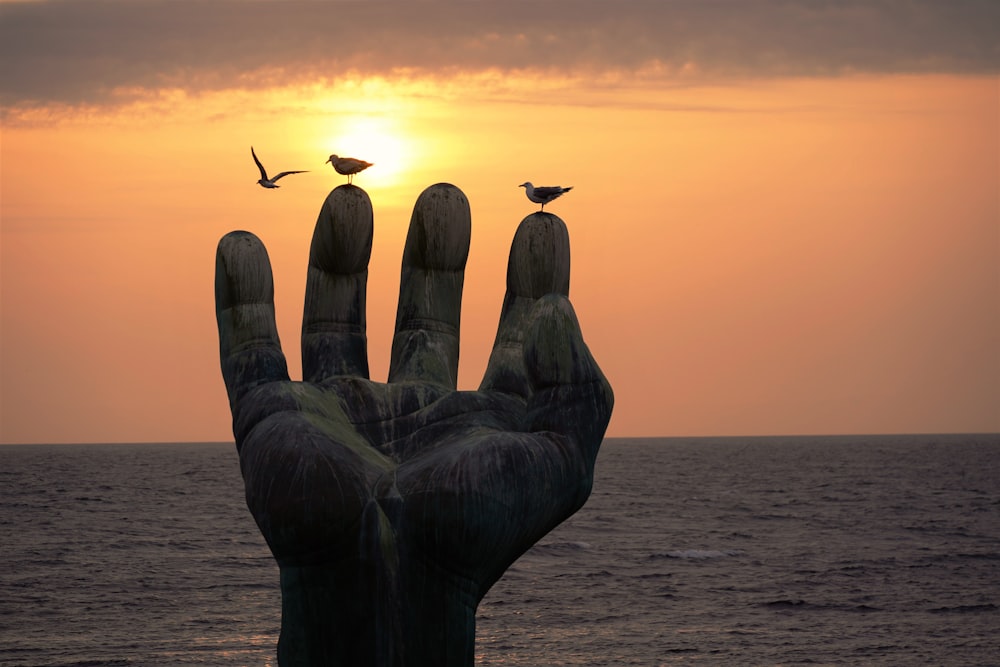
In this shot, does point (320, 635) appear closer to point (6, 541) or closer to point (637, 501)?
point (6, 541)

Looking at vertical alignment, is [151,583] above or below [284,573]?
below

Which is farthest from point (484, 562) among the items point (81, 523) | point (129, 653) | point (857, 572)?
point (81, 523)

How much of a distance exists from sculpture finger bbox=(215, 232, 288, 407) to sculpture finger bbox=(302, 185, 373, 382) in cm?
35

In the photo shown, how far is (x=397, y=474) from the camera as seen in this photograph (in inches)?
360

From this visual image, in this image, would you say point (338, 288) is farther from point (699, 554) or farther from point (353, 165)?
point (699, 554)

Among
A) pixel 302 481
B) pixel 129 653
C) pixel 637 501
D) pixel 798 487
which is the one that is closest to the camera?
pixel 302 481

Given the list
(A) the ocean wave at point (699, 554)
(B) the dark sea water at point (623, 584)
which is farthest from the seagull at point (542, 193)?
(A) the ocean wave at point (699, 554)

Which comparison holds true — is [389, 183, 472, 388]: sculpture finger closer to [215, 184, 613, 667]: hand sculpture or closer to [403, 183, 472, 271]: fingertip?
[403, 183, 472, 271]: fingertip

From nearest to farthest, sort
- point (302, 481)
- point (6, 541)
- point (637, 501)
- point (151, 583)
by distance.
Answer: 1. point (302, 481)
2. point (151, 583)
3. point (6, 541)
4. point (637, 501)

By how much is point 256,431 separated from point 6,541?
73.2 m

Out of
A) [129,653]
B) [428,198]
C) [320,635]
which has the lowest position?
[129,653]

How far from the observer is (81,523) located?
88688 mm

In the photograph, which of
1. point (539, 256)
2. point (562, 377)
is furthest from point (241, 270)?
point (562, 377)

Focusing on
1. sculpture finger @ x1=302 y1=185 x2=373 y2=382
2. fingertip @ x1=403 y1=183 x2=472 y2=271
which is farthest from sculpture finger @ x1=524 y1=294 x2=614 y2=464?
sculpture finger @ x1=302 y1=185 x2=373 y2=382
